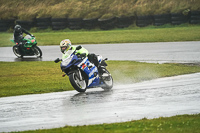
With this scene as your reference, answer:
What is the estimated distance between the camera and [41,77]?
16.0 meters

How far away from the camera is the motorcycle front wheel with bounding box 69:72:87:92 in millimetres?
11594

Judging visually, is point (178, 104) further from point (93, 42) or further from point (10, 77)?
point (93, 42)

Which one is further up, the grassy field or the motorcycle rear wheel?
the grassy field

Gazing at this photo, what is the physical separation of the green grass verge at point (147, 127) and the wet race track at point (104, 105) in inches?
23.5

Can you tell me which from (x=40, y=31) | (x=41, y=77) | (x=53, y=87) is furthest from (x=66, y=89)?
(x=40, y=31)

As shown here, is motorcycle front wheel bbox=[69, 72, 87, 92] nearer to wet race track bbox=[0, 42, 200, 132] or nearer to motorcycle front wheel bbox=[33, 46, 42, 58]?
wet race track bbox=[0, 42, 200, 132]

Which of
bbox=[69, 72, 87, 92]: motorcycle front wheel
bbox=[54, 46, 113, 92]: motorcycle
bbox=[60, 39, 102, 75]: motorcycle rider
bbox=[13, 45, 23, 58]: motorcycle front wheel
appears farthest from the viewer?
bbox=[13, 45, 23, 58]: motorcycle front wheel

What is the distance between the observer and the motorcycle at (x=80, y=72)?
11.8m

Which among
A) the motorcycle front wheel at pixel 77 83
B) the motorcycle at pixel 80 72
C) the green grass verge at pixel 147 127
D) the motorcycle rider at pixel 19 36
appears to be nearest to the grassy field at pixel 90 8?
the motorcycle rider at pixel 19 36

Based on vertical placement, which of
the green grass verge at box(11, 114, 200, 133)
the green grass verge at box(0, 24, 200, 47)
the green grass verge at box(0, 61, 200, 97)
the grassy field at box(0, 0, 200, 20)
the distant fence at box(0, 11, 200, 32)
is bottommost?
the green grass verge at box(0, 24, 200, 47)

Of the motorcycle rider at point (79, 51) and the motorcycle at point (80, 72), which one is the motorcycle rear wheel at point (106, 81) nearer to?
the motorcycle at point (80, 72)

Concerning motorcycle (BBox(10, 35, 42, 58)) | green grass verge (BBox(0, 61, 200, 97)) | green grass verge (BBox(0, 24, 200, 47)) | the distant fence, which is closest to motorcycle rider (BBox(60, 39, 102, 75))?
green grass verge (BBox(0, 61, 200, 97))

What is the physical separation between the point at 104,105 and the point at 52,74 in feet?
23.1

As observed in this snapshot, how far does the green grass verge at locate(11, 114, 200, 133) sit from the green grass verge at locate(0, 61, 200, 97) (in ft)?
18.1
